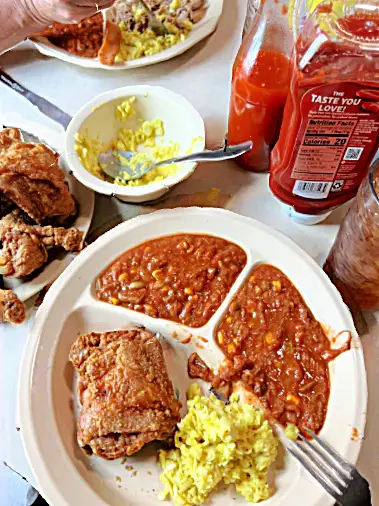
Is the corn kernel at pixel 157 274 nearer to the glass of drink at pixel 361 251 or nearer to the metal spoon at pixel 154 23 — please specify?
the glass of drink at pixel 361 251

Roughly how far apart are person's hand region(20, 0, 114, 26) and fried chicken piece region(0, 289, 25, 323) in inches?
44.6

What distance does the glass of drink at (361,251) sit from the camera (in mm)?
1391

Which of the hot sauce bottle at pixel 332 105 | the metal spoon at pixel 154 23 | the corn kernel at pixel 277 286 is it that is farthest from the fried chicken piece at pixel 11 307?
the metal spoon at pixel 154 23

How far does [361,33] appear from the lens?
48.8 inches

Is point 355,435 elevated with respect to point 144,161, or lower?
lower

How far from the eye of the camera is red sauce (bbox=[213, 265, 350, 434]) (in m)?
1.44

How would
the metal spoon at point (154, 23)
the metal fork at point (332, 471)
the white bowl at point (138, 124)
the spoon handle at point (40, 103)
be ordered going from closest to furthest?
the metal fork at point (332, 471), the white bowl at point (138, 124), the spoon handle at point (40, 103), the metal spoon at point (154, 23)

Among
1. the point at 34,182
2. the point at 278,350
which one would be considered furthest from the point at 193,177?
the point at 278,350

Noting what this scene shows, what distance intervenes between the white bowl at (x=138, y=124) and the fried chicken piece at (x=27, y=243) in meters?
0.21

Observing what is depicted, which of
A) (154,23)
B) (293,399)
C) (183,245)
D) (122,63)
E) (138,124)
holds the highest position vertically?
(154,23)

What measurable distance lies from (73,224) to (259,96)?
84 cm

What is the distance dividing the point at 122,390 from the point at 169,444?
22 cm

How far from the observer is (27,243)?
167 centimetres

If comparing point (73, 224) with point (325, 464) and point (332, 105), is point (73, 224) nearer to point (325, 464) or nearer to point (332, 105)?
point (332, 105)
